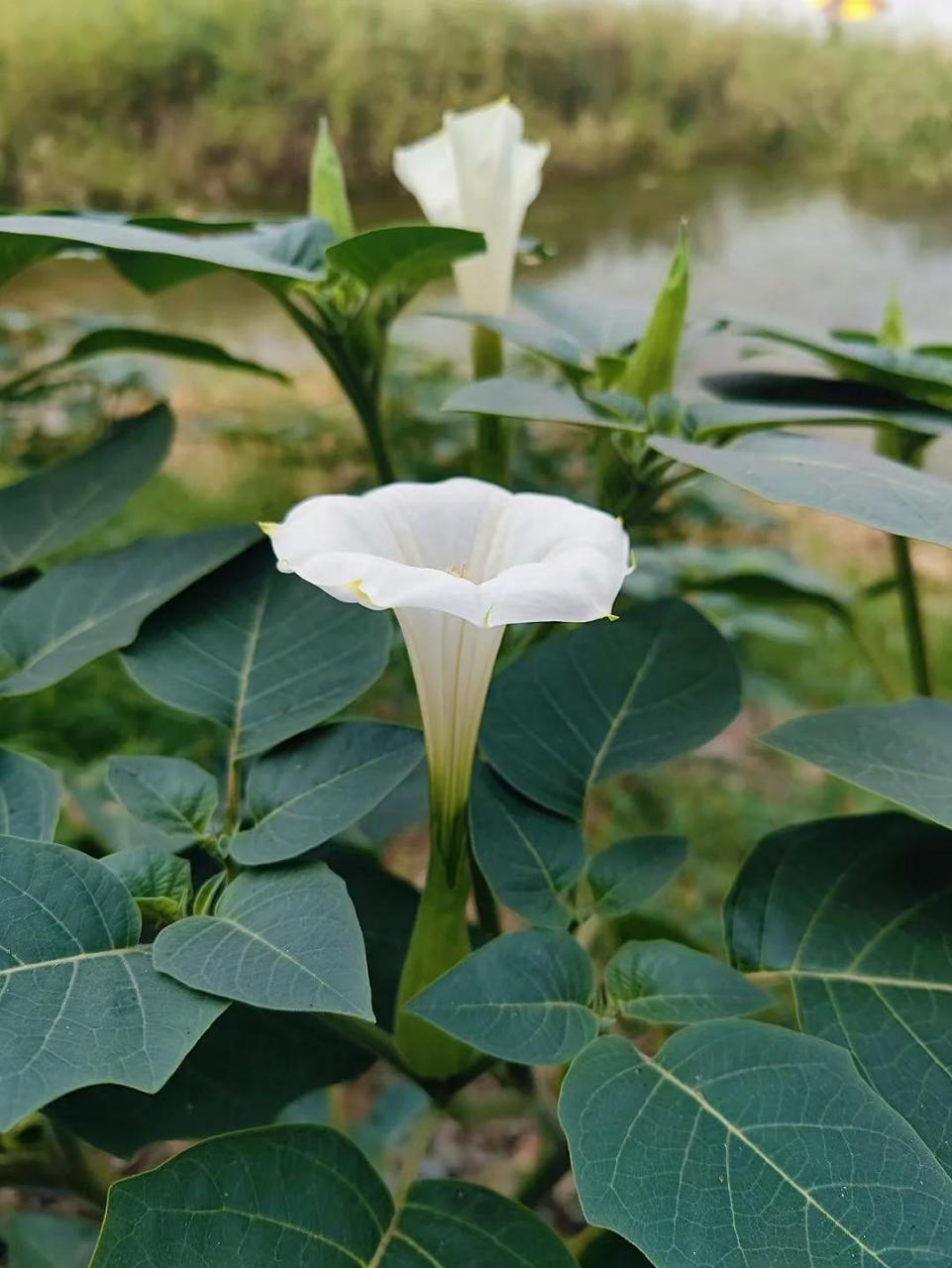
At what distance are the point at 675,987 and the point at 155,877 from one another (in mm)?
Answer: 242

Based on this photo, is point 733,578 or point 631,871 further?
point 733,578

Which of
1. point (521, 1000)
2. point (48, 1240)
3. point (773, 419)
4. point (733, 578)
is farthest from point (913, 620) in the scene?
point (48, 1240)

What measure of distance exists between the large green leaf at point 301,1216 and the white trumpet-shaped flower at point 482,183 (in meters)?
0.57

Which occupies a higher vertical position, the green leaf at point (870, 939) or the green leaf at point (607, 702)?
the green leaf at point (607, 702)

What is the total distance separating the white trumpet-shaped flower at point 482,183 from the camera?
2.30 feet

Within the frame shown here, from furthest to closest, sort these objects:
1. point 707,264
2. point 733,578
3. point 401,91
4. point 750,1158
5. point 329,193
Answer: point 707,264
point 401,91
point 733,578
point 329,193
point 750,1158

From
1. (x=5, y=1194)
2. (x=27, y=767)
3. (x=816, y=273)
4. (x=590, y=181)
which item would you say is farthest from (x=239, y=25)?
(x=5, y=1194)

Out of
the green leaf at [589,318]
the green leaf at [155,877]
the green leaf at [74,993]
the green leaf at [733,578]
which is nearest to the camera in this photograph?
the green leaf at [74,993]

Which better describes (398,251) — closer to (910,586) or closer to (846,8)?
(910,586)

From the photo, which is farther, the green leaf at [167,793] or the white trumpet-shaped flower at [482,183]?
the white trumpet-shaped flower at [482,183]

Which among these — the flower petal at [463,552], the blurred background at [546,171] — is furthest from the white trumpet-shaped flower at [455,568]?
the blurred background at [546,171]

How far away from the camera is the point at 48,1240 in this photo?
71 cm

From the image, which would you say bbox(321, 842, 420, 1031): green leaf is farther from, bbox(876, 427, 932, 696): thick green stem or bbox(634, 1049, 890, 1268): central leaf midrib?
bbox(876, 427, 932, 696): thick green stem

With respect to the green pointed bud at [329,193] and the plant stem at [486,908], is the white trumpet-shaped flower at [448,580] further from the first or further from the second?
the green pointed bud at [329,193]
